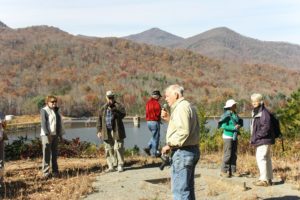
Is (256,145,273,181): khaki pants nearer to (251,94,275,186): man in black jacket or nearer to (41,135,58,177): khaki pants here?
(251,94,275,186): man in black jacket

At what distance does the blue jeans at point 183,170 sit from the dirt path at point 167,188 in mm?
1872

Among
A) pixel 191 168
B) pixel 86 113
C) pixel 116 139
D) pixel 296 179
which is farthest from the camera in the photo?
pixel 86 113

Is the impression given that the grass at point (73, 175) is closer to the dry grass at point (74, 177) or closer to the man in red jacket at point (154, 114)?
the dry grass at point (74, 177)

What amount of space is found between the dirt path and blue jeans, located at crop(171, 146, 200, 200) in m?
1.87

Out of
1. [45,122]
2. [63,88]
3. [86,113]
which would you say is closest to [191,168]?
[45,122]

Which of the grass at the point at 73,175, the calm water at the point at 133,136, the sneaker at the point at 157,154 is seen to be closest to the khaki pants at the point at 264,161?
the grass at the point at 73,175

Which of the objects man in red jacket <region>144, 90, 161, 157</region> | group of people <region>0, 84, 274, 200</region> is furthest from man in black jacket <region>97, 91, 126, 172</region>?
man in red jacket <region>144, 90, 161, 157</region>

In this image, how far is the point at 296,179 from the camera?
951cm

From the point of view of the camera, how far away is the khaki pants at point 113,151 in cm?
1088

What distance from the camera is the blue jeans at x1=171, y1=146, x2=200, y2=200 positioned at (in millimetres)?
6016

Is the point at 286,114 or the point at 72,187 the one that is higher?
the point at 286,114

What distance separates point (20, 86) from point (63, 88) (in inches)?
675

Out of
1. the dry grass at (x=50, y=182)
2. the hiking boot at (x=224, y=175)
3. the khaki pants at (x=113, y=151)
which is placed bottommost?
the dry grass at (x=50, y=182)

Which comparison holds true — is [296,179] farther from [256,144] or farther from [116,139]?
[116,139]
